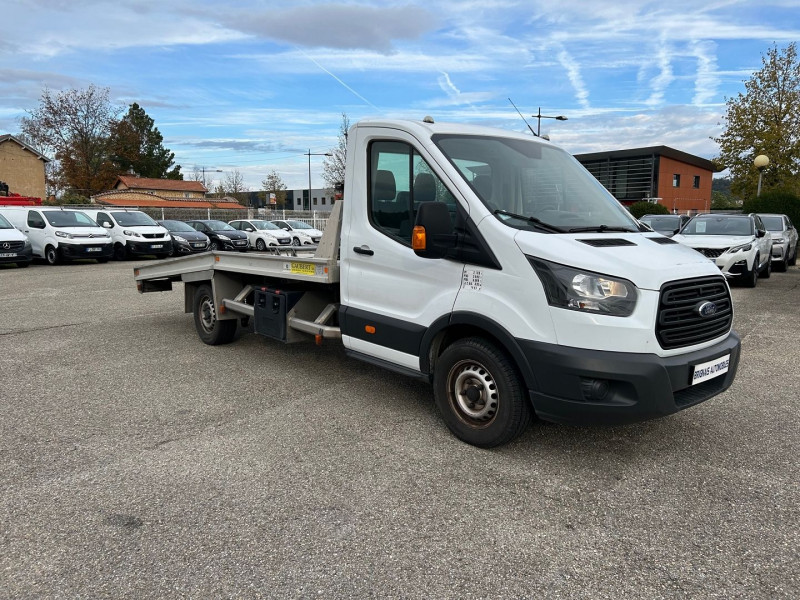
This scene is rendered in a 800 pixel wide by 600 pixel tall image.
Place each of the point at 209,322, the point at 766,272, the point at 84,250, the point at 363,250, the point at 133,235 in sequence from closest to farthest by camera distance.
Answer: the point at 363,250 → the point at 209,322 → the point at 766,272 → the point at 84,250 → the point at 133,235

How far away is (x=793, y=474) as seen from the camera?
367cm

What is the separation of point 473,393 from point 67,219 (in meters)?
18.6

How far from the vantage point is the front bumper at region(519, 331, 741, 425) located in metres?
3.30

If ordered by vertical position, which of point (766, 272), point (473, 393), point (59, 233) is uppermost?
point (59, 233)

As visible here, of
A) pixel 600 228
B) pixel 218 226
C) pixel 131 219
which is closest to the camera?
pixel 600 228

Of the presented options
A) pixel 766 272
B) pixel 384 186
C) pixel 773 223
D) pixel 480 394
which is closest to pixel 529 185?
pixel 384 186

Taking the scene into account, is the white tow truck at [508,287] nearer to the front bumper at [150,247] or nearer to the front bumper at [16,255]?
the front bumper at [16,255]

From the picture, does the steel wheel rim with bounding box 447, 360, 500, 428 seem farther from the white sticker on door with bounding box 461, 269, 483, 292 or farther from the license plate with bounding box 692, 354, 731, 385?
the license plate with bounding box 692, 354, 731, 385

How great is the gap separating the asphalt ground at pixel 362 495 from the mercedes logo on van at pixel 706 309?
101cm

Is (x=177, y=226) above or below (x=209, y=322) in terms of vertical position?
above

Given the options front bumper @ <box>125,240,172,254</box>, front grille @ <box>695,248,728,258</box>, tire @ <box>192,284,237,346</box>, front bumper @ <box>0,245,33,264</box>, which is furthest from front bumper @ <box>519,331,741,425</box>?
front bumper @ <box>125,240,172,254</box>

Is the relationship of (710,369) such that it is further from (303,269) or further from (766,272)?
(766,272)

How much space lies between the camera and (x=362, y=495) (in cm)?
338

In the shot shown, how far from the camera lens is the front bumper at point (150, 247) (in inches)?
771
